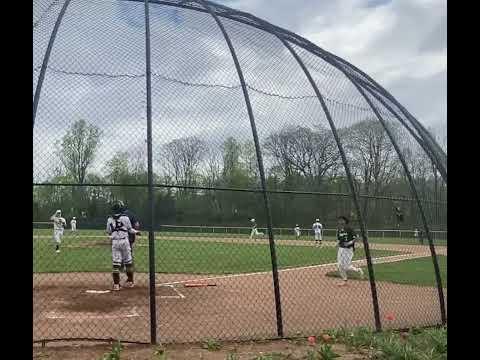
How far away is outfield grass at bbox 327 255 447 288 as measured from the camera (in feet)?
40.3

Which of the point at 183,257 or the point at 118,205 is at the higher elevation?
the point at 118,205

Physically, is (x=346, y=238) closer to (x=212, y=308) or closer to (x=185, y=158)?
(x=212, y=308)

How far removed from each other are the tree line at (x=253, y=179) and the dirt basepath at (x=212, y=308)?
59.2 inches

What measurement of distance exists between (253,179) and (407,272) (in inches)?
388

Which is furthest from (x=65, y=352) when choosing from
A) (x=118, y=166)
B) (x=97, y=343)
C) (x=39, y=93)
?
(x=39, y=93)

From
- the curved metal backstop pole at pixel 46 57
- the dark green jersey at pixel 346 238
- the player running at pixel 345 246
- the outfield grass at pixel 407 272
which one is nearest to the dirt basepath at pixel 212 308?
the player running at pixel 345 246

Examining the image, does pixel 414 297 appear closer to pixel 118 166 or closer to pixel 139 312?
pixel 139 312

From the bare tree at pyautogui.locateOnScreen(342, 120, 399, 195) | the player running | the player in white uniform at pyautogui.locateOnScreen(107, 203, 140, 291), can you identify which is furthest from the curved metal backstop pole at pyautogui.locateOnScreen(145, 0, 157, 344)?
the player running

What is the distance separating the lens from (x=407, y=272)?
14.6 meters

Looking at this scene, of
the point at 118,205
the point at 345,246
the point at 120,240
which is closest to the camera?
the point at 118,205

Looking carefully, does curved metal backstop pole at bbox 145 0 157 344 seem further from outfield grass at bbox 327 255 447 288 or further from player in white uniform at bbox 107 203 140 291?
outfield grass at bbox 327 255 447 288

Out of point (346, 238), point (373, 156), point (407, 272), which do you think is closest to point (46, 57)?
point (373, 156)
